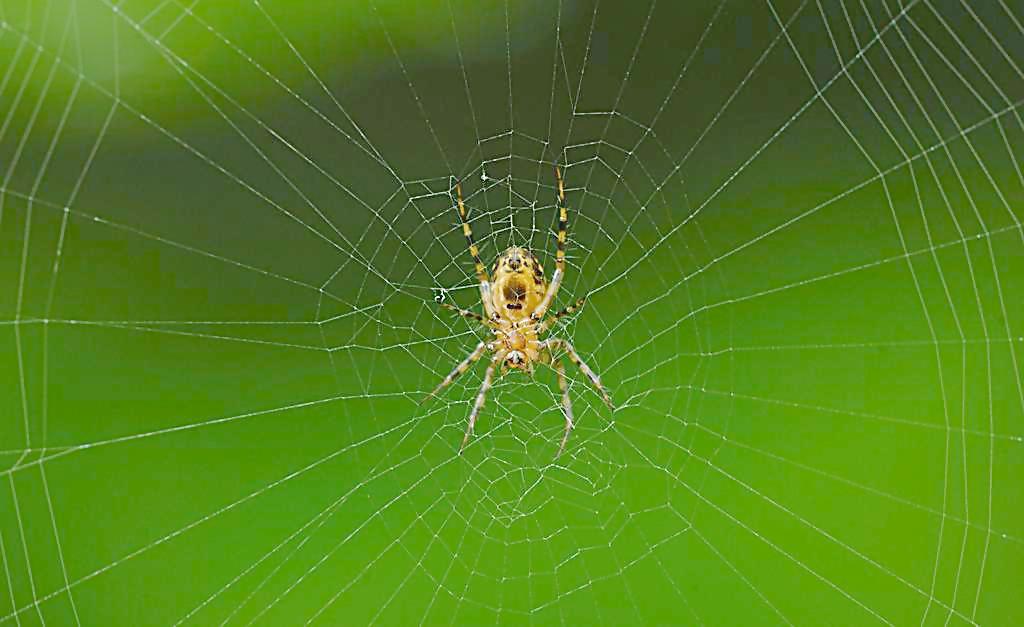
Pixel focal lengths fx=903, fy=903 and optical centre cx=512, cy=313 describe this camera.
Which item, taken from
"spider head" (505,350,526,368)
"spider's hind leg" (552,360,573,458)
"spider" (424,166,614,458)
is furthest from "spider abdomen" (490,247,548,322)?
"spider's hind leg" (552,360,573,458)

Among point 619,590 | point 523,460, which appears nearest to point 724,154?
point 523,460

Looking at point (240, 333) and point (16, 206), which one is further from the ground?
point (16, 206)

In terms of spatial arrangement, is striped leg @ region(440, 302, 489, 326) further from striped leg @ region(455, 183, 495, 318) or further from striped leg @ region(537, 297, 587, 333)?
striped leg @ region(537, 297, 587, 333)

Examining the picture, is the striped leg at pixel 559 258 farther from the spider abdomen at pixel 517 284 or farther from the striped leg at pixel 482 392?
the striped leg at pixel 482 392

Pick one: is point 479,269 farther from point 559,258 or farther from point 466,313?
point 559,258

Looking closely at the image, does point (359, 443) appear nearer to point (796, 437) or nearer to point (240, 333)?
point (240, 333)

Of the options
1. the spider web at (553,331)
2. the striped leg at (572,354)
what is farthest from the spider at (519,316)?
the spider web at (553,331)

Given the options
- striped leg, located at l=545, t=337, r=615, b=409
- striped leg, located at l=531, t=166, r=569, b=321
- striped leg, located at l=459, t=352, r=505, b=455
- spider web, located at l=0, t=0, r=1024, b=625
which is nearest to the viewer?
spider web, located at l=0, t=0, r=1024, b=625
